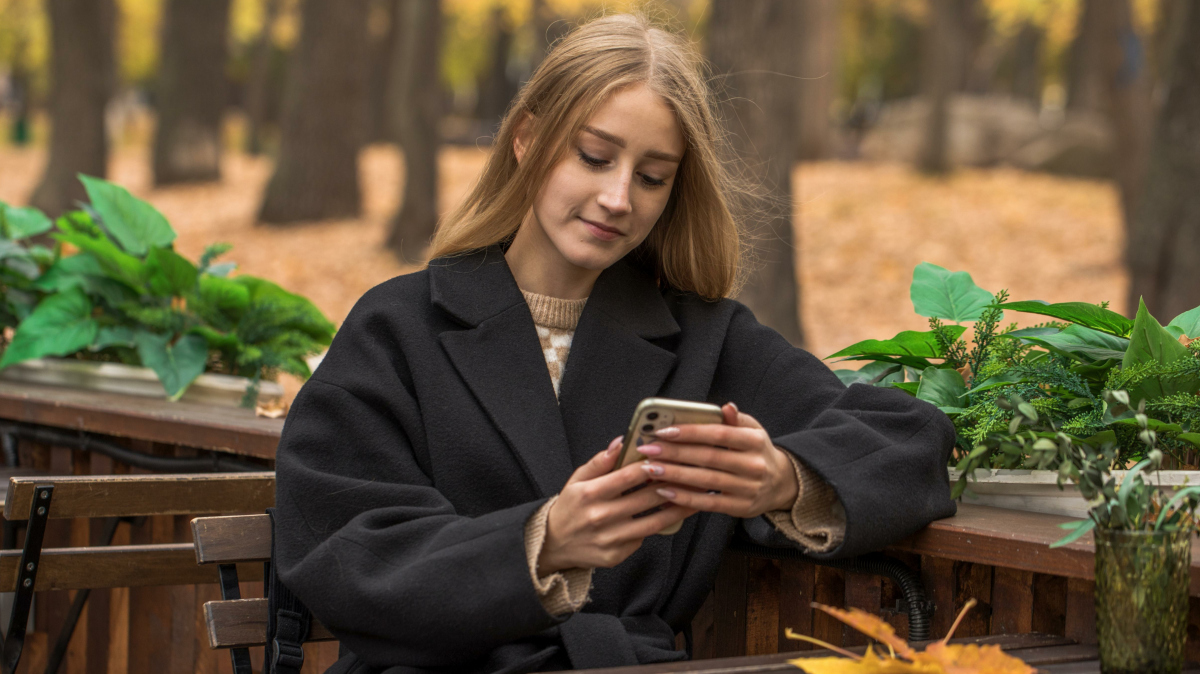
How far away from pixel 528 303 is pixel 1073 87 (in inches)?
1120

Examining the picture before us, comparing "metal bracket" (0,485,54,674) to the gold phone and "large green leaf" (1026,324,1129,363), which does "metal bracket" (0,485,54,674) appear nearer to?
the gold phone

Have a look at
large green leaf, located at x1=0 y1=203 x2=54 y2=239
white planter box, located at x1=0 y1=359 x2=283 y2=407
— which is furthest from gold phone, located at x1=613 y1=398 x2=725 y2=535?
large green leaf, located at x1=0 y1=203 x2=54 y2=239

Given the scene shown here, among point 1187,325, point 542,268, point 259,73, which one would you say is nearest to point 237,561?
point 542,268

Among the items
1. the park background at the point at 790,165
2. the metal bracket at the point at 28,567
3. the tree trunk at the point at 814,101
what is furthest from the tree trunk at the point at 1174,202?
the tree trunk at the point at 814,101

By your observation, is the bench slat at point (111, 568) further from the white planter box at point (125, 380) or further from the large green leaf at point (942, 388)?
the large green leaf at point (942, 388)

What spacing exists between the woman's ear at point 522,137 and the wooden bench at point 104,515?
3.15ft

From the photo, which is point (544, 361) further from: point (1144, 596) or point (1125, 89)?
point (1125, 89)

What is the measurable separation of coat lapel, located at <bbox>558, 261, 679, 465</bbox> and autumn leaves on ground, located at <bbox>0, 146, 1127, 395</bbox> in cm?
664

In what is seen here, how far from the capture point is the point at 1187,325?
234cm

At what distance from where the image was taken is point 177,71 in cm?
1656

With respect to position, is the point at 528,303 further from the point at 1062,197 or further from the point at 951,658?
the point at 1062,197

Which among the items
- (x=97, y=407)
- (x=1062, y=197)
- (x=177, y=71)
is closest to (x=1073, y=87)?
(x=1062, y=197)

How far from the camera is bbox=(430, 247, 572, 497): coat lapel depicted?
6.97 feet

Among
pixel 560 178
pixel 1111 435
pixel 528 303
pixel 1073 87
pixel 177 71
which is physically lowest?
pixel 1111 435
